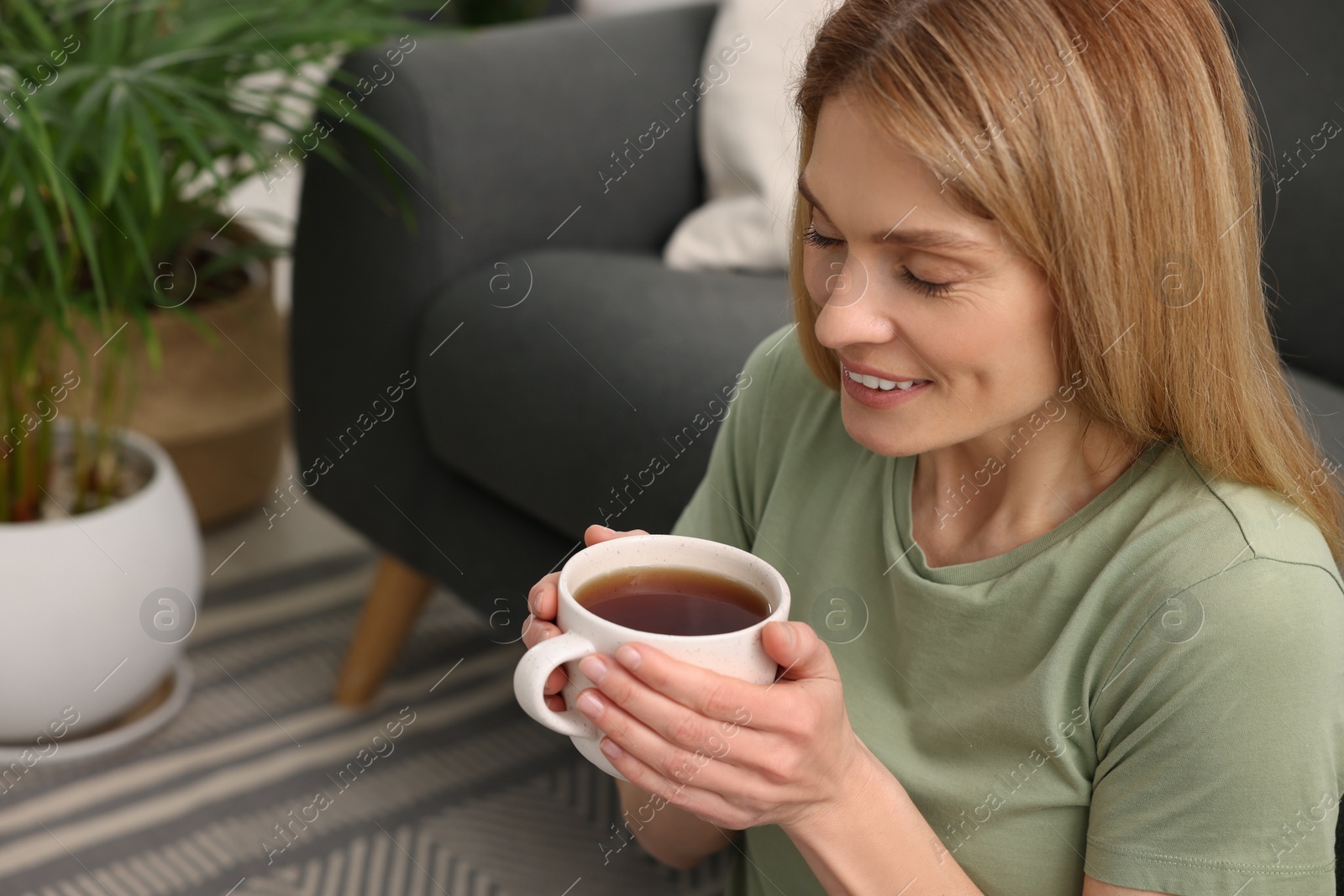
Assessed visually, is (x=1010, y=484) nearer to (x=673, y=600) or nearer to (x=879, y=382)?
(x=879, y=382)

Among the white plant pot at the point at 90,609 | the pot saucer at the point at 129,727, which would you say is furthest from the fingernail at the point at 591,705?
the pot saucer at the point at 129,727

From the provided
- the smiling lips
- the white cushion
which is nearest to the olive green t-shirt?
the smiling lips

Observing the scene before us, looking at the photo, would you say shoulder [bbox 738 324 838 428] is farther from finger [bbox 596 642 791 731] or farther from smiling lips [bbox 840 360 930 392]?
finger [bbox 596 642 791 731]

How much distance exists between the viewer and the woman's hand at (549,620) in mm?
587

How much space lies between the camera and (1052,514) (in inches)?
29.5

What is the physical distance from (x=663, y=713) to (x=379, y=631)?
1156mm

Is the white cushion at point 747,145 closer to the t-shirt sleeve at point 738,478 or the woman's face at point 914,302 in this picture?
the t-shirt sleeve at point 738,478

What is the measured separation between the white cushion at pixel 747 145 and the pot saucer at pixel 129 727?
2.84 ft

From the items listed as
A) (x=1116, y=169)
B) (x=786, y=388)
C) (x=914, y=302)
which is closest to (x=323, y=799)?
(x=786, y=388)

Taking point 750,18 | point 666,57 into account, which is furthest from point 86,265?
point 750,18

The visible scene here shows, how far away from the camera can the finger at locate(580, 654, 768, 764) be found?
55 cm

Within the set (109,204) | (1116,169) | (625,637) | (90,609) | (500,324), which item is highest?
(1116,169)

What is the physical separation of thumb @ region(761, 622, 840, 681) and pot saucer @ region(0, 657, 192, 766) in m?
1.22

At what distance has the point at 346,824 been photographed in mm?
1438
